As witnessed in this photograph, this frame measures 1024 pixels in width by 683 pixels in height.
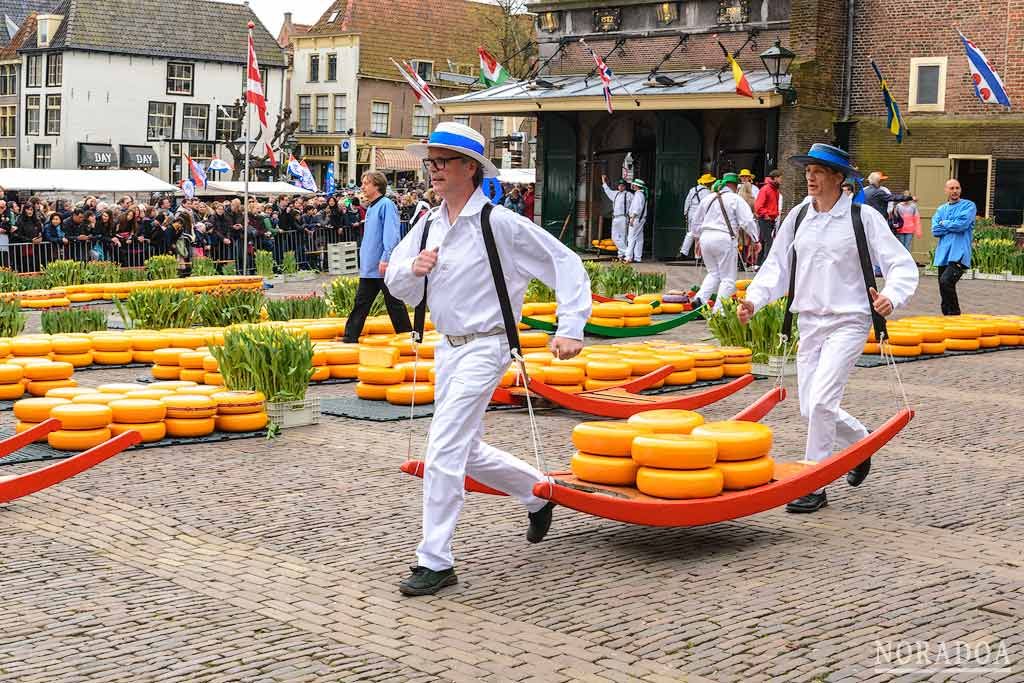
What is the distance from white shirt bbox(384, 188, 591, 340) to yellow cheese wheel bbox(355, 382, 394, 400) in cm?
550

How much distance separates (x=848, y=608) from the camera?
6395 millimetres

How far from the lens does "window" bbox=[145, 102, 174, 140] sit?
68.4 m

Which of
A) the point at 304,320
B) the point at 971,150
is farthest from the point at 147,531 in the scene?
the point at 971,150

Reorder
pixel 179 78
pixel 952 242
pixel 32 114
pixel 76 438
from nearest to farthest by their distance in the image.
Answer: pixel 76 438 → pixel 952 242 → pixel 32 114 → pixel 179 78

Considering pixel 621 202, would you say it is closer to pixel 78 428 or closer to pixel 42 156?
pixel 78 428

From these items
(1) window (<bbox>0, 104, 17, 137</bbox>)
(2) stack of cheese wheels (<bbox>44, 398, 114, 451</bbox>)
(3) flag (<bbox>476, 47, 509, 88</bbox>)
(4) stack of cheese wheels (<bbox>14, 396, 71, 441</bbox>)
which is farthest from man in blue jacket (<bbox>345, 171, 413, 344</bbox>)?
(1) window (<bbox>0, 104, 17, 137</bbox>)

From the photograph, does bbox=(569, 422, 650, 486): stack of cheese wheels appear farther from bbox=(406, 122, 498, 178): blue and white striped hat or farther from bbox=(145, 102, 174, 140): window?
bbox=(145, 102, 174, 140): window

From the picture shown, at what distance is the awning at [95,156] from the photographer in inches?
2594

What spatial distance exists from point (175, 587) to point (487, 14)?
68.4 m

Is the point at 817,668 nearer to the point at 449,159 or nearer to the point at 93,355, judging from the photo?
the point at 449,159

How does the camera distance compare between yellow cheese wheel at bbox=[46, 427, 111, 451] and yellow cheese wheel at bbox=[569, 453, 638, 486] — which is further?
yellow cheese wheel at bbox=[46, 427, 111, 451]

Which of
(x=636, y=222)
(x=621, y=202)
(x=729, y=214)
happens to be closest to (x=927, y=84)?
(x=636, y=222)

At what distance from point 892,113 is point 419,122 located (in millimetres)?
46522

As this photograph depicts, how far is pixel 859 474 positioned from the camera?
9.05 meters
